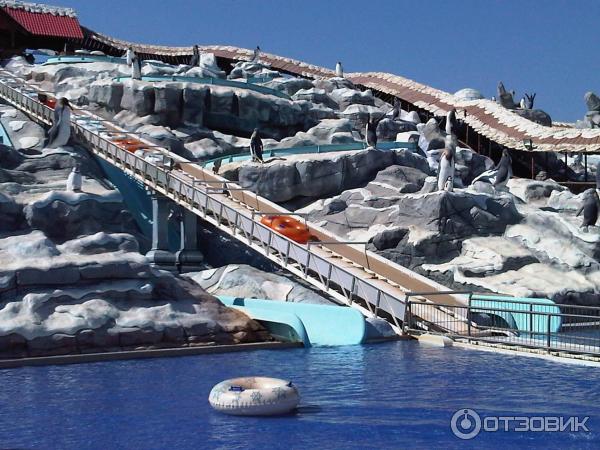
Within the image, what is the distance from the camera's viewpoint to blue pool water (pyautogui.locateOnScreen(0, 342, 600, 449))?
419 inches

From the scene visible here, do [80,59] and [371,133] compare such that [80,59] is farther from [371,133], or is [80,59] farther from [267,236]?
[267,236]

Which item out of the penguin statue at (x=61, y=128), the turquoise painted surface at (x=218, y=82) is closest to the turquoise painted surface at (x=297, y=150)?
the penguin statue at (x=61, y=128)

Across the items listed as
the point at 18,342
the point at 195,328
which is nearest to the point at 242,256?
the point at 195,328

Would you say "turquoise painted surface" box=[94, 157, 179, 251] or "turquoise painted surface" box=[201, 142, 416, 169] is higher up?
"turquoise painted surface" box=[201, 142, 416, 169]

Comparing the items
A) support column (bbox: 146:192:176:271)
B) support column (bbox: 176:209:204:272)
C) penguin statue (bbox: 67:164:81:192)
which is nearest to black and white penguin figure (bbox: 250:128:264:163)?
support column (bbox: 176:209:204:272)

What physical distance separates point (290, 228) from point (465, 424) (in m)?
14.9

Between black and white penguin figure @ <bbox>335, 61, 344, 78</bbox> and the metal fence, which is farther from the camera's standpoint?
black and white penguin figure @ <bbox>335, 61, 344, 78</bbox>

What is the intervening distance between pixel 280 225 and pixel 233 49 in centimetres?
4305

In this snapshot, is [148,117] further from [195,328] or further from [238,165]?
[195,328]

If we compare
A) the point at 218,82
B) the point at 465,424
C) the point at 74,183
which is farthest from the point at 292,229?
the point at 218,82

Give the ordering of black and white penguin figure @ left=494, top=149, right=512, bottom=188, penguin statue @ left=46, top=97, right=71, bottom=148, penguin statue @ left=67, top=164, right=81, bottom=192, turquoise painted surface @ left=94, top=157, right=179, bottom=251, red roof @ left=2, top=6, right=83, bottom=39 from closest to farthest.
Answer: penguin statue @ left=67, top=164, right=81, bottom=192 < penguin statue @ left=46, top=97, right=71, bottom=148 < turquoise painted surface @ left=94, top=157, right=179, bottom=251 < black and white penguin figure @ left=494, top=149, right=512, bottom=188 < red roof @ left=2, top=6, right=83, bottom=39

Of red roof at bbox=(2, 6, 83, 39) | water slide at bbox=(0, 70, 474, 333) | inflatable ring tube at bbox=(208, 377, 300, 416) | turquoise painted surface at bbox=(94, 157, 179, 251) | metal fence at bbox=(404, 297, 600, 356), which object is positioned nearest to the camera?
inflatable ring tube at bbox=(208, 377, 300, 416)

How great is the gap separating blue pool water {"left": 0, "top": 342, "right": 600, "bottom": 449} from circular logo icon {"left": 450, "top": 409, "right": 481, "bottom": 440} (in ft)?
0.39

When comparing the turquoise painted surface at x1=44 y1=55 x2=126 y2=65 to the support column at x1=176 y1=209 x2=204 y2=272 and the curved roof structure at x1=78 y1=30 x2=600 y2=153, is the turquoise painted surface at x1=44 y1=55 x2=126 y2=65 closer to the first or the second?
the curved roof structure at x1=78 y1=30 x2=600 y2=153
